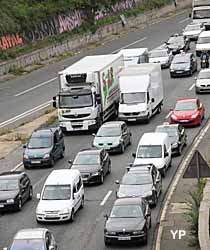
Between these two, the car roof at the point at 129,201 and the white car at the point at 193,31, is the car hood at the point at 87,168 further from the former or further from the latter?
the white car at the point at 193,31

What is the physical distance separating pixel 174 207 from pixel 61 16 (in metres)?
63.9

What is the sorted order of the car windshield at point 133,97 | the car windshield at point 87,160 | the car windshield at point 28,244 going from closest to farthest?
the car windshield at point 28,244
the car windshield at point 87,160
the car windshield at point 133,97

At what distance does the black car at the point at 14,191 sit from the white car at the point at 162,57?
3780cm

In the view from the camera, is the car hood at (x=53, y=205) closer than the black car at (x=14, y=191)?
Yes

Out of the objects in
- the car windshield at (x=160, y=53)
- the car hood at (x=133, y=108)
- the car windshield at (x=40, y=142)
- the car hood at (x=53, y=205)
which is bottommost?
the car windshield at (x=160, y=53)

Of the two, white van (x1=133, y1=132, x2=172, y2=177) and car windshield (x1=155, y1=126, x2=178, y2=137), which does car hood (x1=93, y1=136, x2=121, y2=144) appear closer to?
car windshield (x1=155, y1=126, x2=178, y2=137)

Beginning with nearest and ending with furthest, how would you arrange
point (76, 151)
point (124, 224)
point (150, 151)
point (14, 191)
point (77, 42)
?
point (124, 224)
point (14, 191)
point (150, 151)
point (76, 151)
point (77, 42)

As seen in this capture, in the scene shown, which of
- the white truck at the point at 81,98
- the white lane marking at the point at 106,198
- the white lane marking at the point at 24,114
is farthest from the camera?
the white lane marking at the point at 24,114

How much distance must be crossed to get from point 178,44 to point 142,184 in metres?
48.8

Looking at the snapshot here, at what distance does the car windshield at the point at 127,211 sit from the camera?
111 feet

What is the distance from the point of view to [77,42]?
315ft

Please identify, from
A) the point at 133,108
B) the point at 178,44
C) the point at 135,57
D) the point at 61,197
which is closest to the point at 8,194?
the point at 61,197

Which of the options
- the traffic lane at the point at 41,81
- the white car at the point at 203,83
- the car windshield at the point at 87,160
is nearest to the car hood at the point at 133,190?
the car windshield at the point at 87,160

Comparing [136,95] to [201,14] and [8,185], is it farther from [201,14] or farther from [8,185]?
[201,14]
